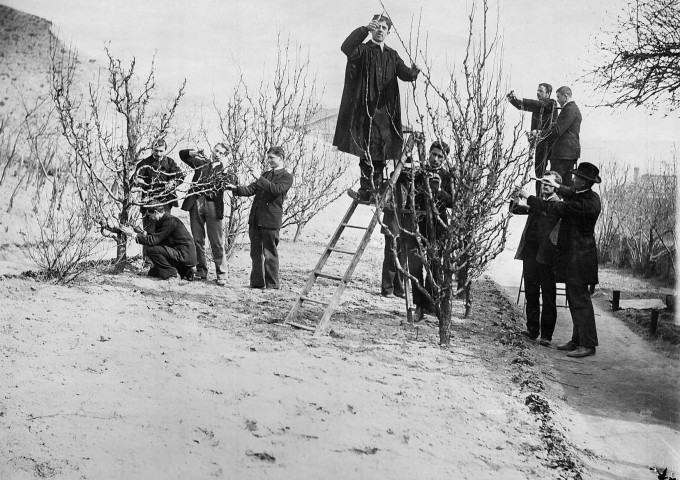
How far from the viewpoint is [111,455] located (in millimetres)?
3508

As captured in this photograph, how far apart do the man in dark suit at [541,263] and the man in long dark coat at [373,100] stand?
1.63 metres

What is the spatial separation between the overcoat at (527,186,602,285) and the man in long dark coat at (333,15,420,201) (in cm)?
170

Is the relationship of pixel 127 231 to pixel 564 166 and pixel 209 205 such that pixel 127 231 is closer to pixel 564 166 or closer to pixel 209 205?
pixel 209 205

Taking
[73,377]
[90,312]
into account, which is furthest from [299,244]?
[73,377]

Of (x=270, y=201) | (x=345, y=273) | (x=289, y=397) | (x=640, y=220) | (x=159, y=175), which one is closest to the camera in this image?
(x=289, y=397)

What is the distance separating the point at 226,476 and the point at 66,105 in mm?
5469

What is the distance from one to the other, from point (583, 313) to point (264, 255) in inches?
148

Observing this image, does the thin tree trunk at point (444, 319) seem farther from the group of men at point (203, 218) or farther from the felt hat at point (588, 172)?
the group of men at point (203, 218)

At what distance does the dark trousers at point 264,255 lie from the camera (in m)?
7.54

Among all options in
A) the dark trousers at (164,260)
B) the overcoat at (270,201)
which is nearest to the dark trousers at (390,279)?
the overcoat at (270,201)

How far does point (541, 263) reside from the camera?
6.74 metres

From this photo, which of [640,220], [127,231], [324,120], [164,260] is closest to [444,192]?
[164,260]

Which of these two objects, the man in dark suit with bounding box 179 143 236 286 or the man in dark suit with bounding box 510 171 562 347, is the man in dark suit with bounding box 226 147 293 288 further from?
the man in dark suit with bounding box 510 171 562 347

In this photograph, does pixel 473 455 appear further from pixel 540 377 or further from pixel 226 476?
pixel 540 377
